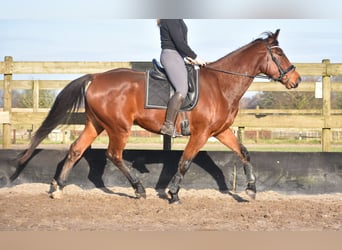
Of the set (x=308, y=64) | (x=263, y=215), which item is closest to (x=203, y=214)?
(x=263, y=215)

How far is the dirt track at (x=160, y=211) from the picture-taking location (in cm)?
459

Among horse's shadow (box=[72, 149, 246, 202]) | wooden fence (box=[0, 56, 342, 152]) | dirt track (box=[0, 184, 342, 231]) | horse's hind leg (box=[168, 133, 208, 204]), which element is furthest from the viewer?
wooden fence (box=[0, 56, 342, 152])

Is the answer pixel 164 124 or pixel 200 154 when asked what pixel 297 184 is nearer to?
pixel 200 154

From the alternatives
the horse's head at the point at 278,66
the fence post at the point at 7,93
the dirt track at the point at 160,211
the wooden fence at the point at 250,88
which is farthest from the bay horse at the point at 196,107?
the fence post at the point at 7,93

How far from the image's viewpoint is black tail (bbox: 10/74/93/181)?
6469 mm

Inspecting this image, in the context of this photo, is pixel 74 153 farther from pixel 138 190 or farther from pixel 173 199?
pixel 173 199

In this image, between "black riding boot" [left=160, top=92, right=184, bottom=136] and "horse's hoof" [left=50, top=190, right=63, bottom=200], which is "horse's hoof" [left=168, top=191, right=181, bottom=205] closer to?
"black riding boot" [left=160, top=92, right=184, bottom=136]

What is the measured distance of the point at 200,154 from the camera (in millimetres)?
7023

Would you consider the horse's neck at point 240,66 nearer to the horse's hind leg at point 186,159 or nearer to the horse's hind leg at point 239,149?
the horse's hind leg at point 239,149

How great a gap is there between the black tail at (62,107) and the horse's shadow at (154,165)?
0.63 metres

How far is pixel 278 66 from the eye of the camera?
6277 mm

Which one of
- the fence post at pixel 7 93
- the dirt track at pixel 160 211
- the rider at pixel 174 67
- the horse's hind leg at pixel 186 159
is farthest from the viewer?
the fence post at pixel 7 93

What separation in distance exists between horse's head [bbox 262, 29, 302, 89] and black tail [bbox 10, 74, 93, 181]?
2.44 metres

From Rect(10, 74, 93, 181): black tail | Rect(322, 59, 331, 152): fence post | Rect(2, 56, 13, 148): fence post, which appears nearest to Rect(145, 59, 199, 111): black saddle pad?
Rect(10, 74, 93, 181): black tail
